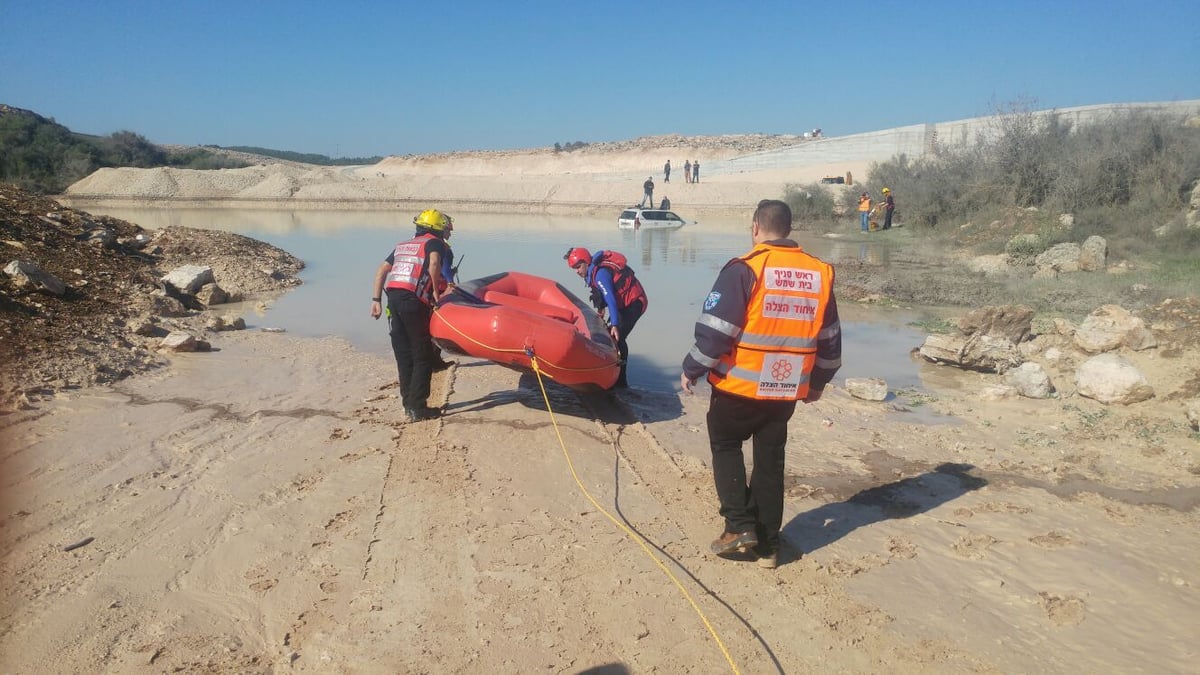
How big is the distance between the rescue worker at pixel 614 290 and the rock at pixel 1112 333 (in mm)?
4559

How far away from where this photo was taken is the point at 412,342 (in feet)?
18.4

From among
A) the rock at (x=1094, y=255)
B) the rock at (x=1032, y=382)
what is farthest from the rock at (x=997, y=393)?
the rock at (x=1094, y=255)

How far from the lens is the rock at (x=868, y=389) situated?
676 centimetres

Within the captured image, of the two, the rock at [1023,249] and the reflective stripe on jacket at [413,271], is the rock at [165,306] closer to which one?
the reflective stripe on jacket at [413,271]

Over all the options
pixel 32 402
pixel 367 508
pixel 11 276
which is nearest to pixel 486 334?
pixel 367 508

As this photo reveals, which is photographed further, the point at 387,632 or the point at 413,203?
the point at 413,203

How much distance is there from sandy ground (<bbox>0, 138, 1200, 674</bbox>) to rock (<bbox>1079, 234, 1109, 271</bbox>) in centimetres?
860

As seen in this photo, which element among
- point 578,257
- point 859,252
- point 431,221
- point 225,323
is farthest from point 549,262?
point 431,221

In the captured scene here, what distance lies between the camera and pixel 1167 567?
356 cm

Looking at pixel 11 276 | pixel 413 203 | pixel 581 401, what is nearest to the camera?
pixel 581 401

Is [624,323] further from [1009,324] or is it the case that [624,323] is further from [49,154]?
[49,154]

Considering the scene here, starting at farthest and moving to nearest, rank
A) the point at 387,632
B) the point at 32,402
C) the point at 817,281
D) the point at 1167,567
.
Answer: the point at 32,402, the point at 1167,567, the point at 817,281, the point at 387,632

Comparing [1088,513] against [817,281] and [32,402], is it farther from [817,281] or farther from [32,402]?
[32,402]

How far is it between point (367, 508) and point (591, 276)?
3.26 meters
